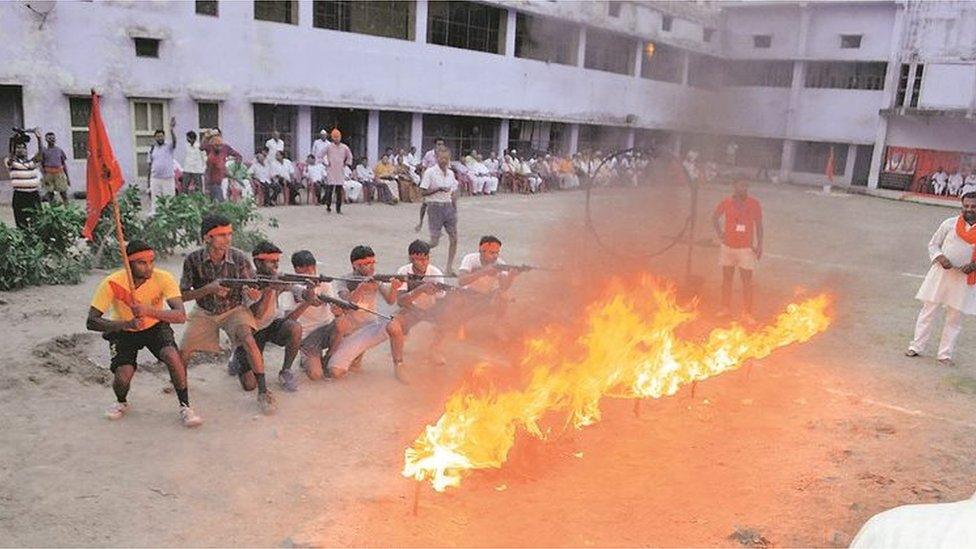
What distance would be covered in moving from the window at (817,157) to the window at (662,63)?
17.4 metres

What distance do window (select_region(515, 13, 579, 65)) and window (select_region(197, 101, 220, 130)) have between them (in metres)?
10.6

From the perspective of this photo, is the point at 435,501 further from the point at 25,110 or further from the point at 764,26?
the point at 25,110

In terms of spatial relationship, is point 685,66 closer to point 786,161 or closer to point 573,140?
point 786,161

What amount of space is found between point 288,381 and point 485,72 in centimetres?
1871

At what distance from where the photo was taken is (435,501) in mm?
4109

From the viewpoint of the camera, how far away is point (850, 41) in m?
26.4

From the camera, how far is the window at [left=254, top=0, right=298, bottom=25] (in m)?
17.1

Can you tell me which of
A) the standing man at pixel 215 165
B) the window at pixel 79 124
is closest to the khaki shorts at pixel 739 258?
the standing man at pixel 215 165

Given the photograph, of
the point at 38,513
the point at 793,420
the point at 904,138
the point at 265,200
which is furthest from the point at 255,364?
the point at 904,138

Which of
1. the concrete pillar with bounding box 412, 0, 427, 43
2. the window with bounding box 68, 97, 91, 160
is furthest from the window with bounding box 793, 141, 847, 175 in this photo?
the window with bounding box 68, 97, 91, 160

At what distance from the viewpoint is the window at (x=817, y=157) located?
30312mm

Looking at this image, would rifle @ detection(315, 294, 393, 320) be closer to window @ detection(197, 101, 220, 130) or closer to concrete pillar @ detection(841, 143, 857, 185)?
window @ detection(197, 101, 220, 130)

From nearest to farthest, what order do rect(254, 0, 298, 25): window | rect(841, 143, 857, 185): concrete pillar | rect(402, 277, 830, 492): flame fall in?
rect(402, 277, 830, 492): flame < rect(254, 0, 298, 25): window < rect(841, 143, 857, 185): concrete pillar

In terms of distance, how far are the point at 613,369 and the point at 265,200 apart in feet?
40.5
